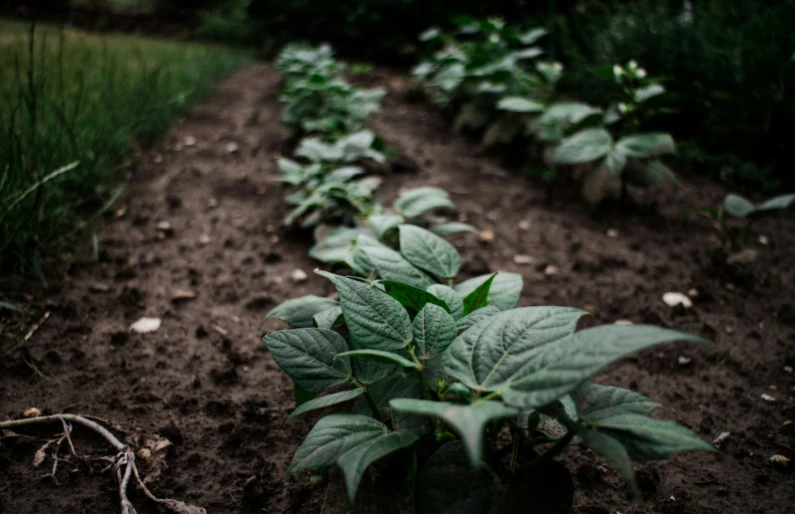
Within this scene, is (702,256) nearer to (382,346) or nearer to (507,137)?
(507,137)

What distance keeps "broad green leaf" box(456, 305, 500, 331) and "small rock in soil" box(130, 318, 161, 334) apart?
1.02m

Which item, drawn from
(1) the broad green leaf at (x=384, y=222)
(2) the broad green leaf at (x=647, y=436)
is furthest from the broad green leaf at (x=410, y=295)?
(1) the broad green leaf at (x=384, y=222)

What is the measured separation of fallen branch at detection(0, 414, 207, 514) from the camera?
3.10 feet

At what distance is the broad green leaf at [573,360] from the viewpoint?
551 mm

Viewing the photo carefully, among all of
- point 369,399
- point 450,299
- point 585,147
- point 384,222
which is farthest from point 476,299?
point 585,147

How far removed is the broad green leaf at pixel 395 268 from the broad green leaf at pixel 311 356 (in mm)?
227

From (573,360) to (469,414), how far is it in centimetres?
15

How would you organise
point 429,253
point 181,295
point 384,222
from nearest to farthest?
point 429,253, point 384,222, point 181,295

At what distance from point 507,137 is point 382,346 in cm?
207

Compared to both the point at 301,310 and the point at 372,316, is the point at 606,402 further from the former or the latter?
the point at 301,310

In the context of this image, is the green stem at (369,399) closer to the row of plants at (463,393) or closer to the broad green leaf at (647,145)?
the row of plants at (463,393)

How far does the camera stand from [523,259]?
75.0 inches

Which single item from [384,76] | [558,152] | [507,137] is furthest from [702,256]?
[384,76]

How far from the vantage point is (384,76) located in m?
4.54
